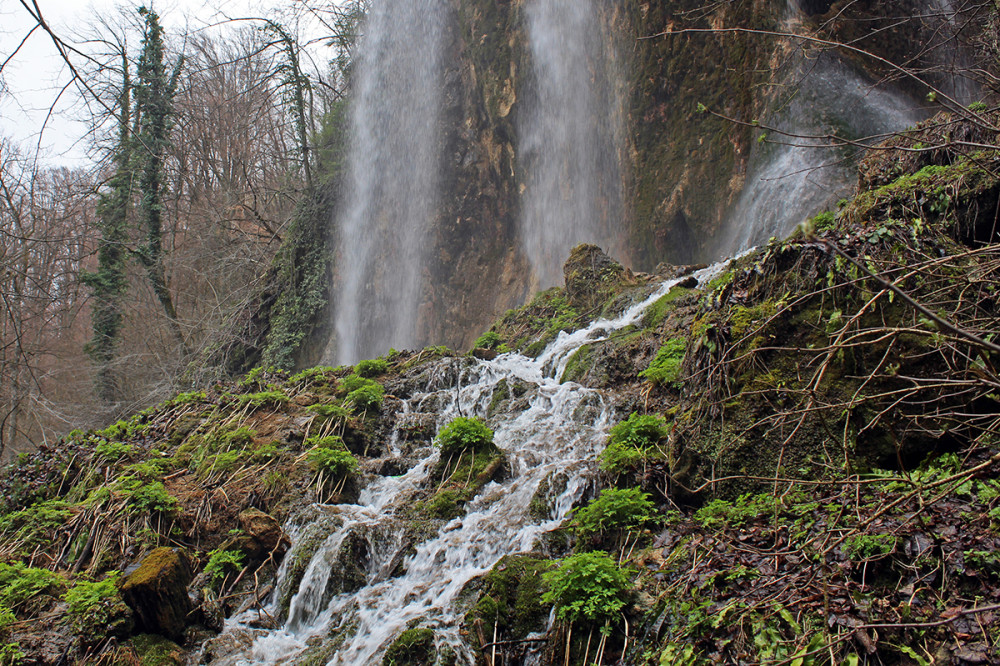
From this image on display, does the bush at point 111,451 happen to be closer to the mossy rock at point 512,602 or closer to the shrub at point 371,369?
the shrub at point 371,369

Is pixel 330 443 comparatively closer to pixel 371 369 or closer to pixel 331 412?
pixel 331 412

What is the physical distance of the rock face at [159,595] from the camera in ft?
15.5

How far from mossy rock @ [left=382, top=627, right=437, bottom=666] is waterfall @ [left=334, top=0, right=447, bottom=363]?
1394cm

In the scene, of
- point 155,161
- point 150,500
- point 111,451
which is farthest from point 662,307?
point 155,161

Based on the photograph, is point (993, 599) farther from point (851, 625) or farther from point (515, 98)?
point (515, 98)

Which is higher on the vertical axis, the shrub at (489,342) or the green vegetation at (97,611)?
the shrub at (489,342)

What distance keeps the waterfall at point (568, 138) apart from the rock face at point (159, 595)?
1137 cm

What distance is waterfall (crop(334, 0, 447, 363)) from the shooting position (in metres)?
18.4

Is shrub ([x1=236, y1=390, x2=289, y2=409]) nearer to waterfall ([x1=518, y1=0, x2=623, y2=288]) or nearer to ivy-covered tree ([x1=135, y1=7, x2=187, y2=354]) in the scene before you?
waterfall ([x1=518, y1=0, x2=623, y2=288])

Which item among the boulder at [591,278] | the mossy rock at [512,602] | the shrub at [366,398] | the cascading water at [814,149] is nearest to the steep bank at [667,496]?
the mossy rock at [512,602]

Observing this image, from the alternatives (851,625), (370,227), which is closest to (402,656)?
(851,625)

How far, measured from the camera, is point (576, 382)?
26.7 feet

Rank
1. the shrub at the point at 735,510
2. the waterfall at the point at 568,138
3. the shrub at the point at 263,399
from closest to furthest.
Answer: the shrub at the point at 735,510, the shrub at the point at 263,399, the waterfall at the point at 568,138

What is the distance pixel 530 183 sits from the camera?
16.4 m
